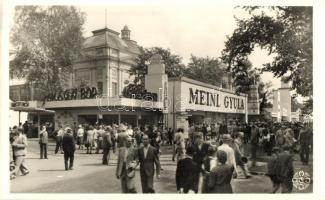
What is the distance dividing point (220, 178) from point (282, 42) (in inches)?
208

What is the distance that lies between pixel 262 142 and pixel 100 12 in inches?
325

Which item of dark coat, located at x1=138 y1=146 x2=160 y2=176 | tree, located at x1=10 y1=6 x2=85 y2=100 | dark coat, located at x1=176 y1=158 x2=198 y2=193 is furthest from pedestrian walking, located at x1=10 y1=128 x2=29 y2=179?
tree, located at x1=10 y1=6 x2=85 y2=100

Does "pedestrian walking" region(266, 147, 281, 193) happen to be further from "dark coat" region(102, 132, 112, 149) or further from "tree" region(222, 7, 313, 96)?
"dark coat" region(102, 132, 112, 149)

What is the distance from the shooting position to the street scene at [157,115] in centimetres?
769

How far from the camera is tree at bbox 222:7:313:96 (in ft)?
27.3

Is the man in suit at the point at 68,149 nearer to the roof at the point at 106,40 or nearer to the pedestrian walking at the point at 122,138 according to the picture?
the pedestrian walking at the point at 122,138

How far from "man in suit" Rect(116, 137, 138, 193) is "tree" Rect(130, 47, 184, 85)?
82.7 ft

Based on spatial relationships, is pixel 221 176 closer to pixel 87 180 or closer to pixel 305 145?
pixel 87 180

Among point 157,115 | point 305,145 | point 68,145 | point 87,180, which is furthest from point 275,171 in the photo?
point 157,115

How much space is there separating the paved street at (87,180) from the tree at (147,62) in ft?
67.6

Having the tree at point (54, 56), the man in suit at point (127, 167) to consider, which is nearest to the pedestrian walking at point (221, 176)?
the man in suit at point (127, 167)

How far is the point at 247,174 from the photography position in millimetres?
9547

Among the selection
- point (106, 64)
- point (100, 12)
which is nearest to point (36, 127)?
point (106, 64)
